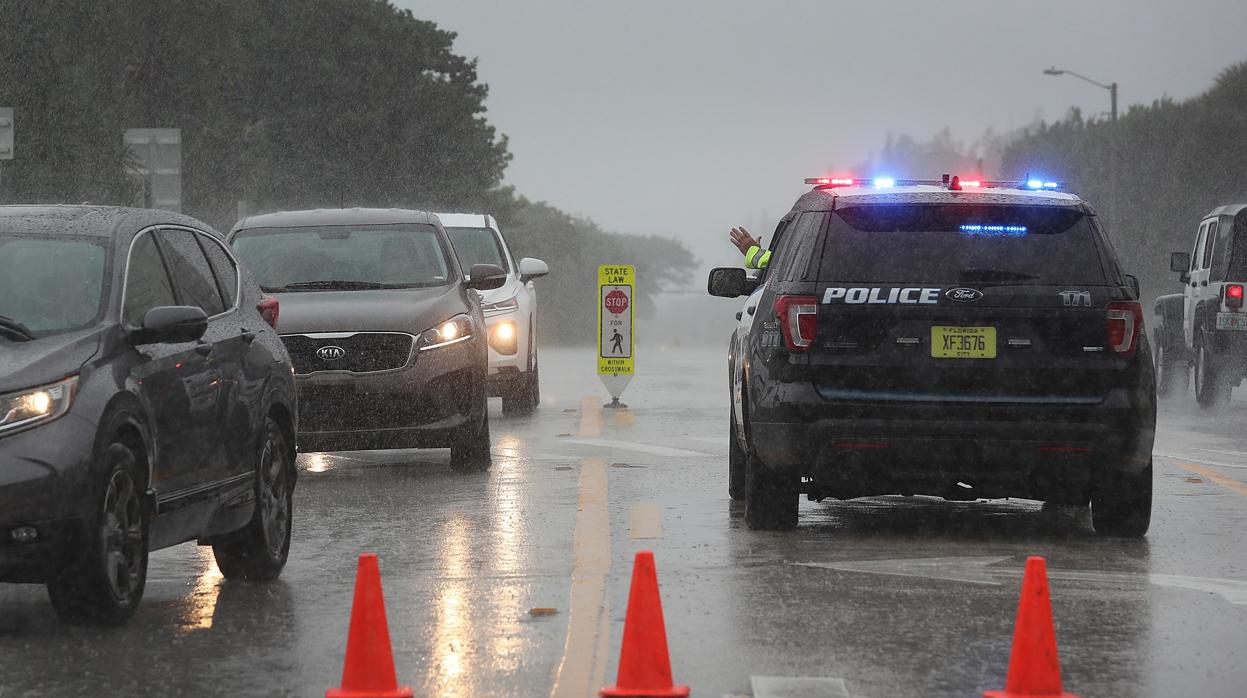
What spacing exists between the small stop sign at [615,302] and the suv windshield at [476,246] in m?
1.69

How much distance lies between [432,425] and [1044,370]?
4987 millimetres

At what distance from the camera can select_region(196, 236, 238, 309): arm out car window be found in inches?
371

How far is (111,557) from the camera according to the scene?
7648 millimetres

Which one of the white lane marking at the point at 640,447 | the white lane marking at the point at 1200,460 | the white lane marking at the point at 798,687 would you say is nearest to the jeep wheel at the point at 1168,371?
the white lane marking at the point at 1200,460

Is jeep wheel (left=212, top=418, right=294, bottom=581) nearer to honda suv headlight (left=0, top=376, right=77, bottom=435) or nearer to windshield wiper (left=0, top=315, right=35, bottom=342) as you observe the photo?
windshield wiper (left=0, top=315, right=35, bottom=342)

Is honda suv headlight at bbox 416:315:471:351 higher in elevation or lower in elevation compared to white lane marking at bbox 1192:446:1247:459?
higher

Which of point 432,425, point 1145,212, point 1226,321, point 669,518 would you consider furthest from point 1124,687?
point 1145,212

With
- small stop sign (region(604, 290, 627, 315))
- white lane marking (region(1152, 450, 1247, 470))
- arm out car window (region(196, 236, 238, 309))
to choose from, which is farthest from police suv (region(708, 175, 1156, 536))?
small stop sign (region(604, 290, 627, 315))

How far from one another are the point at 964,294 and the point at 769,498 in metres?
1.43

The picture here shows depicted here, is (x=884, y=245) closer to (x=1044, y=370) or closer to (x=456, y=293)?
(x=1044, y=370)

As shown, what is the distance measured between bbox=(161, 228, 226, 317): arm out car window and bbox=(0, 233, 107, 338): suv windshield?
0.56m

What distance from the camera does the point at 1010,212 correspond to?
10219 mm

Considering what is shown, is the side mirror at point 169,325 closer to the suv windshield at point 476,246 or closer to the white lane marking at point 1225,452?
the white lane marking at point 1225,452

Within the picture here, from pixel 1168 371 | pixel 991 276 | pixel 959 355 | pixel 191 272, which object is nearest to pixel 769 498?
pixel 959 355
